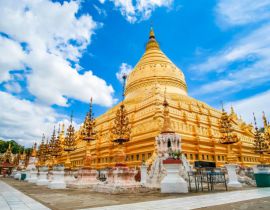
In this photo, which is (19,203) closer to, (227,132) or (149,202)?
(149,202)

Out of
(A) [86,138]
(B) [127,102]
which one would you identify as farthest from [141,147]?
(B) [127,102]

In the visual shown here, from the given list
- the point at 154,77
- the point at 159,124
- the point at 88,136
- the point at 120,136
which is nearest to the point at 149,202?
the point at 120,136

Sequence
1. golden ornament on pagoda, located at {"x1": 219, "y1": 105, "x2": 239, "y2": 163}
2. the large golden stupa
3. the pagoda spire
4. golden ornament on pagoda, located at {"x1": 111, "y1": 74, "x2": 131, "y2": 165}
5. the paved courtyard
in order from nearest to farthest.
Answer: the paved courtyard → golden ornament on pagoda, located at {"x1": 111, "y1": 74, "x2": 131, "y2": 165} → golden ornament on pagoda, located at {"x1": 219, "y1": 105, "x2": 239, "y2": 163} → the large golden stupa → the pagoda spire

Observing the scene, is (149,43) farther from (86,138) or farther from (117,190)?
(117,190)

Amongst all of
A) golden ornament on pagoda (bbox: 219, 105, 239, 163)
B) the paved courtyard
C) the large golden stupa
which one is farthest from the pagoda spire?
the paved courtyard

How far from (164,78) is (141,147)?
682 inches

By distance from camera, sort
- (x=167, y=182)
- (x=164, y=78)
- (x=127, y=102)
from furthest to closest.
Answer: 1. (x=164, y=78)
2. (x=127, y=102)
3. (x=167, y=182)

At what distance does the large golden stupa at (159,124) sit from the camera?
25.1m

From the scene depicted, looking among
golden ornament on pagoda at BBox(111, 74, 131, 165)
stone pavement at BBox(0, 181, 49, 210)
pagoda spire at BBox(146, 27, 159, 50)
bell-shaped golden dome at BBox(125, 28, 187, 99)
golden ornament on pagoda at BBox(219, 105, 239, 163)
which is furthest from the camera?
pagoda spire at BBox(146, 27, 159, 50)

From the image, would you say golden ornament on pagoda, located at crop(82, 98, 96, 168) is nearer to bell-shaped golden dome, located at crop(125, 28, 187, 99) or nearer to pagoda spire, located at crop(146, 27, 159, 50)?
bell-shaped golden dome, located at crop(125, 28, 187, 99)

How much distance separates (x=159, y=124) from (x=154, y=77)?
1611 cm

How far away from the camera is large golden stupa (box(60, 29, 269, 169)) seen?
2508cm

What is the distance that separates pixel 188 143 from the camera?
→ 2516 centimetres

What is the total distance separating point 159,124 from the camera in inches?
930
